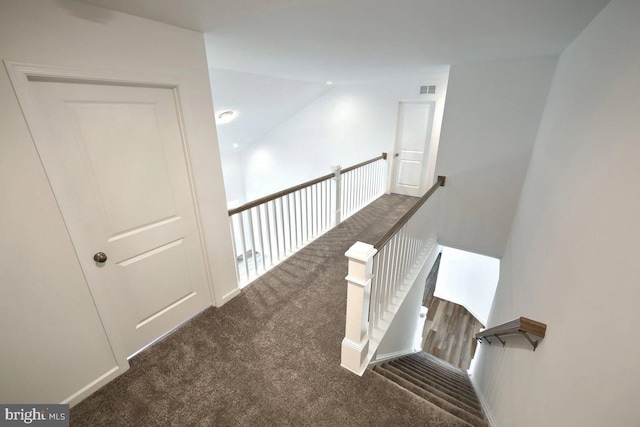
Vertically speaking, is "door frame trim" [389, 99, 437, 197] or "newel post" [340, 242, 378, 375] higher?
"door frame trim" [389, 99, 437, 197]

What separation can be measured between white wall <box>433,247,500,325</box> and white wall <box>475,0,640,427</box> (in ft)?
10.1

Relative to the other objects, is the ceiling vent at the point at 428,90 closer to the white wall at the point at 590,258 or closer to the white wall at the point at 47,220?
the white wall at the point at 590,258

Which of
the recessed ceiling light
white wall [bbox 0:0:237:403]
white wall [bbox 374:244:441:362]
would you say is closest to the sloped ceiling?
white wall [bbox 0:0:237:403]

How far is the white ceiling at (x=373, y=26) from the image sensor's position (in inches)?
55.2

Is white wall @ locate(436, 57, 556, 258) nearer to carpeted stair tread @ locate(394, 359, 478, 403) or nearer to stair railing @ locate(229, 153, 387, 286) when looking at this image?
stair railing @ locate(229, 153, 387, 286)

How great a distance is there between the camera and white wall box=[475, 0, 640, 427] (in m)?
0.79

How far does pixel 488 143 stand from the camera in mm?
3074

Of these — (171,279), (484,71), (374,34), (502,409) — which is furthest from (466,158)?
(171,279)

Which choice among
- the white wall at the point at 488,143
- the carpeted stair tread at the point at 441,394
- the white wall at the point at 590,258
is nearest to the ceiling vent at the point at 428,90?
the white wall at the point at 488,143

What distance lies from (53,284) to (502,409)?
2.80 metres

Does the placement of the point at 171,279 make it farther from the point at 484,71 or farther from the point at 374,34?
the point at 484,71

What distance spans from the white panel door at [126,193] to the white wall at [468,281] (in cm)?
466

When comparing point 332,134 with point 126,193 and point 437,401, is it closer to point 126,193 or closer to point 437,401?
point 126,193

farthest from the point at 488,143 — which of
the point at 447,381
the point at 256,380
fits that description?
the point at 256,380
